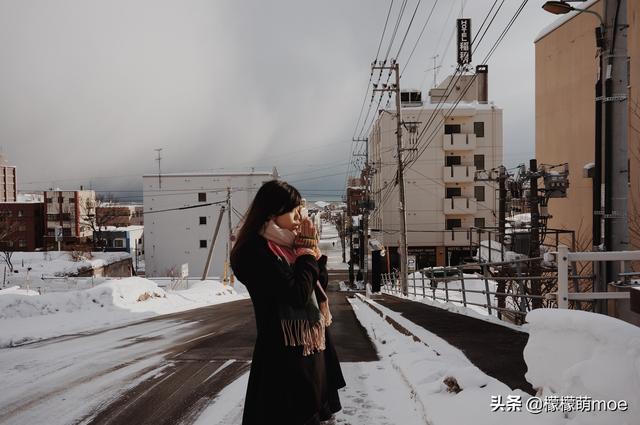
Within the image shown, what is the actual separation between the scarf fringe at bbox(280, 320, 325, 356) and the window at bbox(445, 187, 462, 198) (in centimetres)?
4439

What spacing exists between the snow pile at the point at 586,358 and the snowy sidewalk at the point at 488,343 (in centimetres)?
94

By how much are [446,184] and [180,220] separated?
29292 millimetres

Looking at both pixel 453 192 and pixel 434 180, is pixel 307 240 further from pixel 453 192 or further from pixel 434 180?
pixel 453 192

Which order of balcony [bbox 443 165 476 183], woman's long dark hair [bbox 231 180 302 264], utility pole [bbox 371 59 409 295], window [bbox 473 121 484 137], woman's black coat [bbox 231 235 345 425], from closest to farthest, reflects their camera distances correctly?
woman's black coat [bbox 231 235 345 425] < woman's long dark hair [bbox 231 180 302 264] < utility pole [bbox 371 59 409 295] < balcony [bbox 443 165 476 183] < window [bbox 473 121 484 137]

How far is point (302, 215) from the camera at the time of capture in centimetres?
270

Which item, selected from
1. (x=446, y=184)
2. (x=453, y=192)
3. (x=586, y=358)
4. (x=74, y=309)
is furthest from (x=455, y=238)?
(x=586, y=358)

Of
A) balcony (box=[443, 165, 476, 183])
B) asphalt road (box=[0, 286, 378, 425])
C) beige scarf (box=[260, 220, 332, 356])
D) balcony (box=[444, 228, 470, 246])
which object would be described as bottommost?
balcony (box=[444, 228, 470, 246])

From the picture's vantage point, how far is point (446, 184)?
44906 millimetres

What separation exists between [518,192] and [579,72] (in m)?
5.15

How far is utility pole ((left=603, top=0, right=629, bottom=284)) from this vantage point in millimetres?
6293

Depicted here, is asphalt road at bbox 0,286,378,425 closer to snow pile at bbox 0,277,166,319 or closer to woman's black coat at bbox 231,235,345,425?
woman's black coat at bbox 231,235,345,425

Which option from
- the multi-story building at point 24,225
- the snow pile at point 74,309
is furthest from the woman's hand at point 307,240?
the multi-story building at point 24,225

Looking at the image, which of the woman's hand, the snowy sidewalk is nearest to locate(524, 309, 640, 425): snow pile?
the snowy sidewalk

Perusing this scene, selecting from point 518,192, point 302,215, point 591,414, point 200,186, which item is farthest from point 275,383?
point 200,186
